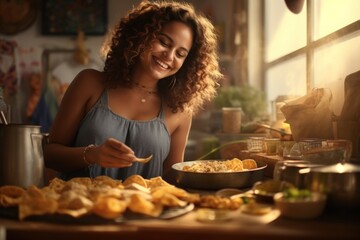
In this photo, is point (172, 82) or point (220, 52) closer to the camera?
point (172, 82)

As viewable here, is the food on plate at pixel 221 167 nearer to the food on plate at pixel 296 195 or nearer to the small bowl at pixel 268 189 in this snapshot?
the small bowl at pixel 268 189

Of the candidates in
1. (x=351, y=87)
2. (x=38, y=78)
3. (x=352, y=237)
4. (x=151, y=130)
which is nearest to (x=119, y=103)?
(x=151, y=130)

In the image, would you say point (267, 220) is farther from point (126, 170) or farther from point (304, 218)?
point (126, 170)

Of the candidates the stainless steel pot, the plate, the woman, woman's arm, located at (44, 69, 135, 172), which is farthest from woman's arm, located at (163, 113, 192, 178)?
the plate

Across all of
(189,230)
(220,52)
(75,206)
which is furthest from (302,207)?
(220,52)

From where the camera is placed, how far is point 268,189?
1096 mm

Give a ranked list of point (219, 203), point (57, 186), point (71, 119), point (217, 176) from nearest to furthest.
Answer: point (219, 203), point (57, 186), point (217, 176), point (71, 119)

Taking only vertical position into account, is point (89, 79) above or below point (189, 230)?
above

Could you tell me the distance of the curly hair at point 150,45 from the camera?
1823 millimetres

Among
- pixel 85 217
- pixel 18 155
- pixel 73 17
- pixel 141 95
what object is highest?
pixel 73 17

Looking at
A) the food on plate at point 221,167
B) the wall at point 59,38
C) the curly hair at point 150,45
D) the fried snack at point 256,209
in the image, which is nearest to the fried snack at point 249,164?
the food on plate at point 221,167

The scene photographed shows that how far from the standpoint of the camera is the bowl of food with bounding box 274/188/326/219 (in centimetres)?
91

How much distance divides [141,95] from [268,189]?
3.10ft

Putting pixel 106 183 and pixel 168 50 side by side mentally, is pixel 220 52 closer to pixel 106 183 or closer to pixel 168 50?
pixel 168 50
